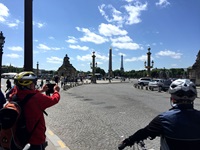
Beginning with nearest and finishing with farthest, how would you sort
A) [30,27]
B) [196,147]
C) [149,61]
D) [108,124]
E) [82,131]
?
[196,147], [30,27], [82,131], [108,124], [149,61]

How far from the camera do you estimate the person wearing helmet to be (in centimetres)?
264

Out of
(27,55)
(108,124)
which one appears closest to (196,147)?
(27,55)

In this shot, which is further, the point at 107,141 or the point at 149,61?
the point at 149,61

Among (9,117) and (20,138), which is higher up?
(9,117)

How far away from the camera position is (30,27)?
23.0 ft

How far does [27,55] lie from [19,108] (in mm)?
3811

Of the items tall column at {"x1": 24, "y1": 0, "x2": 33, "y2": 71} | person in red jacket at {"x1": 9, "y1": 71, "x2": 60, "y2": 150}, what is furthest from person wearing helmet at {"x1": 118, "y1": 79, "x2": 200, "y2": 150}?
tall column at {"x1": 24, "y1": 0, "x2": 33, "y2": 71}

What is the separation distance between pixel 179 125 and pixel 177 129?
0.04 meters

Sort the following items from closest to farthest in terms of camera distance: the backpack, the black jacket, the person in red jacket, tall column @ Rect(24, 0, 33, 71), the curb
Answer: the black jacket, the backpack, the person in red jacket, tall column @ Rect(24, 0, 33, 71), the curb

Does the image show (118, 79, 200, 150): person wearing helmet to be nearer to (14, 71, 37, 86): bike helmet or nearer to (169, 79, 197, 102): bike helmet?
(169, 79, 197, 102): bike helmet

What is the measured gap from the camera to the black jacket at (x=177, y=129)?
2.63 metres

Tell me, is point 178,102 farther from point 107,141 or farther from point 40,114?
point 107,141

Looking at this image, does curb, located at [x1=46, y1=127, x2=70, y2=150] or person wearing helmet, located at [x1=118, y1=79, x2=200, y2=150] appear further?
curb, located at [x1=46, y1=127, x2=70, y2=150]

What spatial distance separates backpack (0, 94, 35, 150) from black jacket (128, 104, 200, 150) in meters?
1.40
